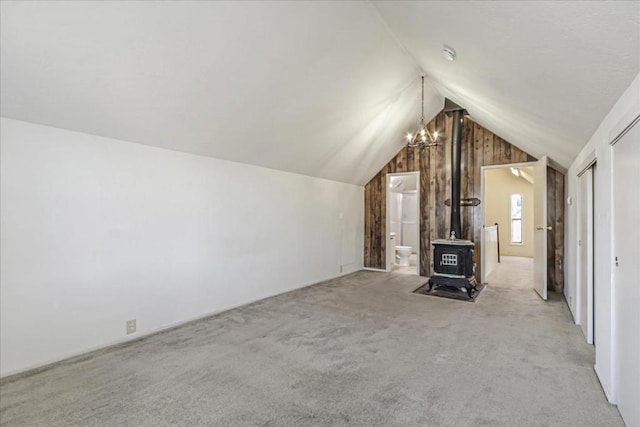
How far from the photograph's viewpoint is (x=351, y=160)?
5.65 m

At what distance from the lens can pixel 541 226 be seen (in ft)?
14.5

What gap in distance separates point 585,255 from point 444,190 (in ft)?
9.76

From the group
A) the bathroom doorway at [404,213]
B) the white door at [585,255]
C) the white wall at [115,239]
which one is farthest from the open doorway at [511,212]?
the white wall at [115,239]

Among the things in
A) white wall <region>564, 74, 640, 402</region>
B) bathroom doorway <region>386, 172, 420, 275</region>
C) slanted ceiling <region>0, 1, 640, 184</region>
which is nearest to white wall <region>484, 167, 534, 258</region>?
bathroom doorway <region>386, 172, 420, 275</region>

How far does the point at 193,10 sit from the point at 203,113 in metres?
1.06

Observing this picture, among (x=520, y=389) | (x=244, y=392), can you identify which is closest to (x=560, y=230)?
(x=520, y=389)

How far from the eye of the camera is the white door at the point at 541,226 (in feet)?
14.4

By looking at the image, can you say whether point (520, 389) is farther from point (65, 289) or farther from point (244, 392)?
point (65, 289)

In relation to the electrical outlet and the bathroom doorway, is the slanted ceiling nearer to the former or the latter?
the electrical outlet

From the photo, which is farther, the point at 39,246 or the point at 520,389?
the point at 39,246

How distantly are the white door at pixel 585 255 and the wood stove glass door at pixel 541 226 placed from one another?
0.98 m

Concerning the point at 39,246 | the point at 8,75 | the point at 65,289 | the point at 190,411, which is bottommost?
the point at 190,411

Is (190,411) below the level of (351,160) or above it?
below

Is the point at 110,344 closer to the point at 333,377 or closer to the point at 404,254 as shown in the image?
the point at 333,377
